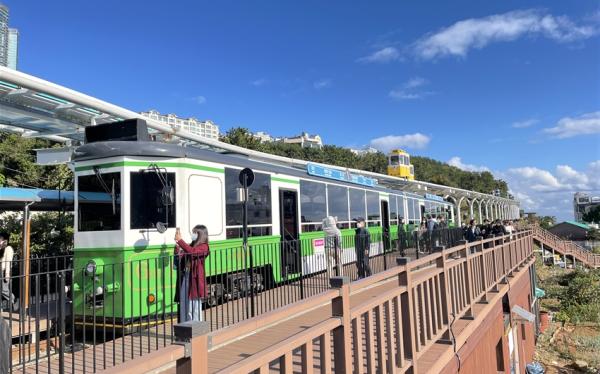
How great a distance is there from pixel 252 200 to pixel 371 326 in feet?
20.7

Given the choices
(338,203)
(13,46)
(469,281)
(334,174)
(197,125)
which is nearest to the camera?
(469,281)

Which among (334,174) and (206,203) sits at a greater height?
(334,174)

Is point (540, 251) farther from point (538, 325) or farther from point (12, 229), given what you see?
point (12, 229)

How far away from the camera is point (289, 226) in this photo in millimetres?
11539

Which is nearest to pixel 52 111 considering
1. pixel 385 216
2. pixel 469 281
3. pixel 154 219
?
pixel 154 219

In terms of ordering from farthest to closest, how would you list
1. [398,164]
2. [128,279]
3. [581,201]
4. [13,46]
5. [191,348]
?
[581,201] < [398,164] < [13,46] < [128,279] < [191,348]

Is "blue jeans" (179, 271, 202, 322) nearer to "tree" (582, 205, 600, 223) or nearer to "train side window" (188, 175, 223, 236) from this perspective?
"train side window" (188, 175, 223, 236)

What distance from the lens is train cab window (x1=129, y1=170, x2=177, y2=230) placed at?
24.8ft

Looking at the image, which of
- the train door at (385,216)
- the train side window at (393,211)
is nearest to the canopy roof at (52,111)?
the train door at (385,216)

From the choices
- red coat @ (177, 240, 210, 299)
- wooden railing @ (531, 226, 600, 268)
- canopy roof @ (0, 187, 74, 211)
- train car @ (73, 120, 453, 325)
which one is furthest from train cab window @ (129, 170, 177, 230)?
wooden railing @ (531, 226, 600, 268)

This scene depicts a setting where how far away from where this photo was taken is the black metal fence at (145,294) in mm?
5336

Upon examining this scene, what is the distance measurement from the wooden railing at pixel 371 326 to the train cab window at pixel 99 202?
10.6 ft

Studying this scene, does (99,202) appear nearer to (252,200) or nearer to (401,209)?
(252,200)

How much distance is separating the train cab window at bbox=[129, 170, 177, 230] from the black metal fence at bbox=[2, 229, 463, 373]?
0.65 meters
